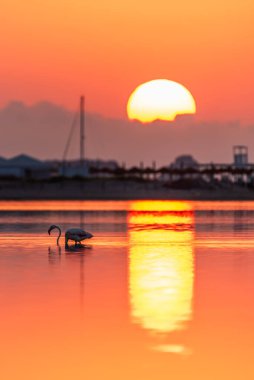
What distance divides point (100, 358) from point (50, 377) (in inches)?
43.9

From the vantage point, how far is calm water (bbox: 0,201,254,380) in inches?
420

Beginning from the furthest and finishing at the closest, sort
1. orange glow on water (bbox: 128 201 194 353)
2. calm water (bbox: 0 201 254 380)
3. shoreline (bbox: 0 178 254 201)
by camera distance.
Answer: shoreline (bbox: 0 178 254 201)
orange glow on water (bbox: 128 201 194 353)
calm water (bbox: 0 201 254 380)

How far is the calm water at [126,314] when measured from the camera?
10.7m

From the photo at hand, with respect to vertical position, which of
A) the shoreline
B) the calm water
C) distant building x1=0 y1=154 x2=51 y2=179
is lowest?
the calm water

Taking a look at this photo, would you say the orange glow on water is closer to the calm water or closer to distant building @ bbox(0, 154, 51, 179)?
the calm water

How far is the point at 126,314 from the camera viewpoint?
46.6ft

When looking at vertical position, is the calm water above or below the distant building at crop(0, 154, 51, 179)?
below

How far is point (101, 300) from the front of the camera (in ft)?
51.9

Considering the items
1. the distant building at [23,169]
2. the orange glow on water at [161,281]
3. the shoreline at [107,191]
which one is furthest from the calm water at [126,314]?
the distant building at [23,169]

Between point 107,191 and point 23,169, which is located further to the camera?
point 23,169

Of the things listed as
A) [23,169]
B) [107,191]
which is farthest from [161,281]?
[23,169]

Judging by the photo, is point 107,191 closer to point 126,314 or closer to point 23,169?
point 23,169

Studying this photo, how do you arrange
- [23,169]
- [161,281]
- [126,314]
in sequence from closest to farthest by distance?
1. [126,314]
2. [161,281]
3. [23,169]

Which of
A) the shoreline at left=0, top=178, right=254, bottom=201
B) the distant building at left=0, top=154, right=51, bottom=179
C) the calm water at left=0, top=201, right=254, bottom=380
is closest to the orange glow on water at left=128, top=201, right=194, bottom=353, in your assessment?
the calm water at left=0, top=201, right=254, bottom=380
